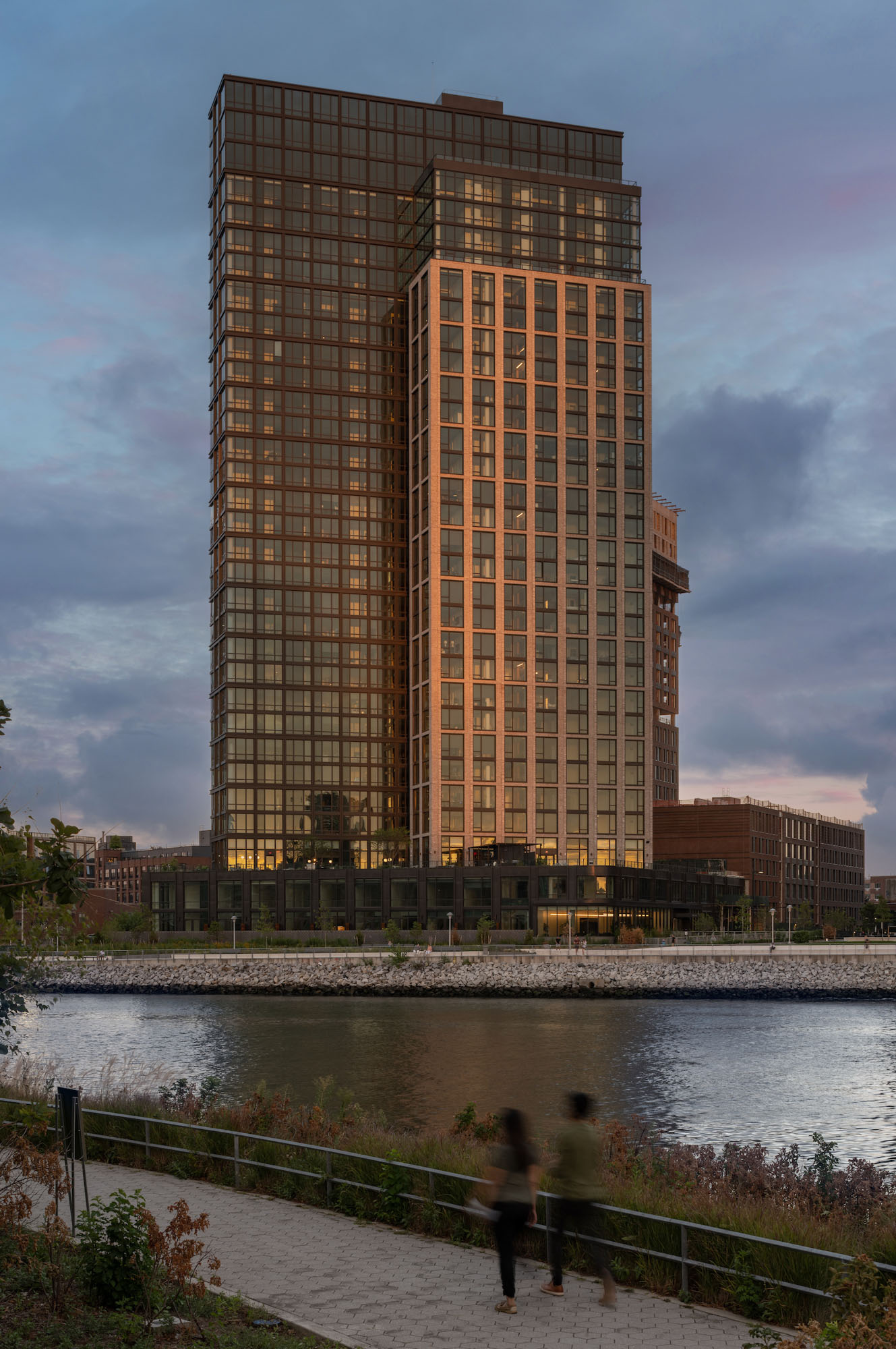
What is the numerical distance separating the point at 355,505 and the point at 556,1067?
12218cm

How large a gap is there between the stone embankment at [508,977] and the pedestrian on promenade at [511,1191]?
75.3m

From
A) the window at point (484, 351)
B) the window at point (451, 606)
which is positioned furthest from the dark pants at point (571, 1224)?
the window at point (484, 351)

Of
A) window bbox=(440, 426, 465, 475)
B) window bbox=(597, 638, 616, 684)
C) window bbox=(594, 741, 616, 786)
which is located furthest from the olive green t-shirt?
window bbox=(597, 638, 616, 684)

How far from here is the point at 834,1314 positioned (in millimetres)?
11797

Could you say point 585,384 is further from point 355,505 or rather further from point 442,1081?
point 442,1081

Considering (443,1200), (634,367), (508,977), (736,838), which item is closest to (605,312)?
(634,367)

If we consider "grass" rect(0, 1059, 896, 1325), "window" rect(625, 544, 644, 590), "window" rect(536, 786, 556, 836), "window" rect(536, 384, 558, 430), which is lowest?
Answer: "grass" rect(0, 1059, 896, 1325)

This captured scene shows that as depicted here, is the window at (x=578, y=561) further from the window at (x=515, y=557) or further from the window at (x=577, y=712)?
the window at (x=577, y=712)

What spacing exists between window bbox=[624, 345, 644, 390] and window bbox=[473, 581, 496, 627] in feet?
102

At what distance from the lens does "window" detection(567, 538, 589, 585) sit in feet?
506

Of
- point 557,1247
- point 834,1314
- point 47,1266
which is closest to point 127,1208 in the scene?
point 47,1266

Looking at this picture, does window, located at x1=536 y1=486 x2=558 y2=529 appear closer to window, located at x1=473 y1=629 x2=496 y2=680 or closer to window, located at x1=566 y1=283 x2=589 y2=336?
window, located at x1=473 y1=629 x2=496 y2=680

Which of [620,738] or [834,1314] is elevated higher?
[620,738]

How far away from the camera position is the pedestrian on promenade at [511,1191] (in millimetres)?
12992
